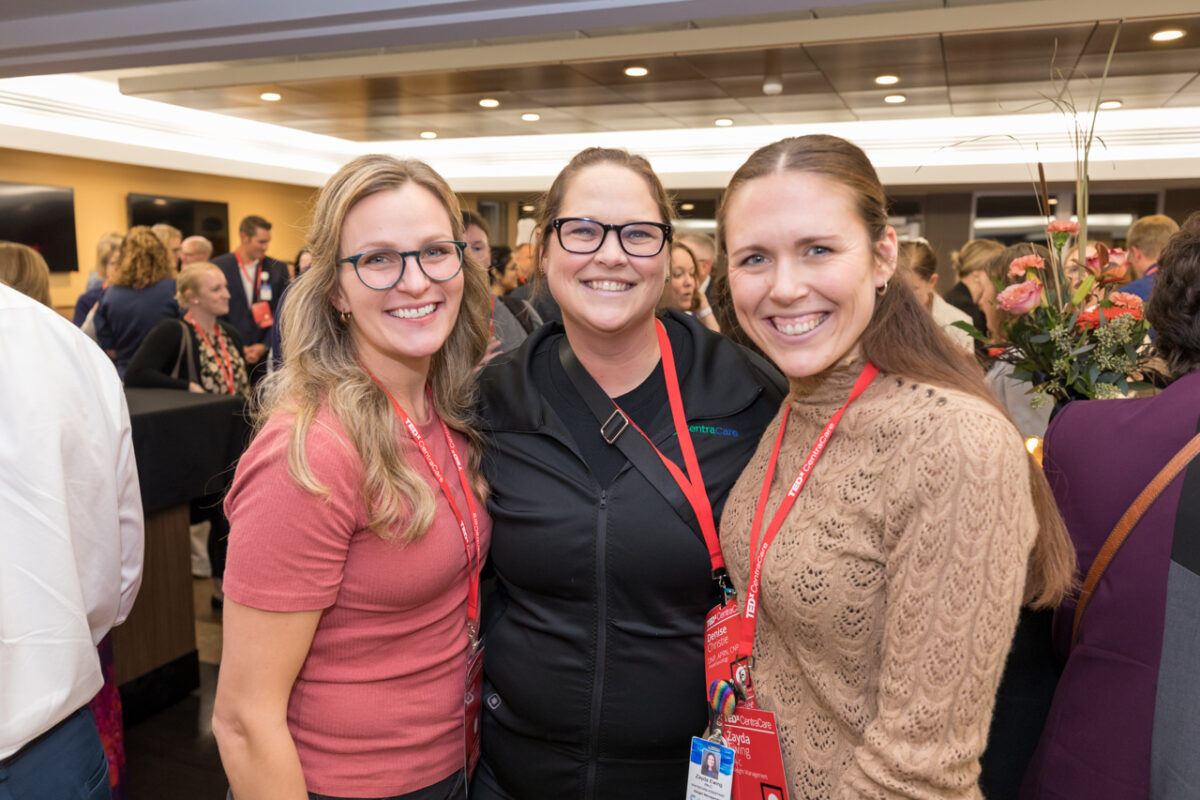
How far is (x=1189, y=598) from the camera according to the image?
1238 mm

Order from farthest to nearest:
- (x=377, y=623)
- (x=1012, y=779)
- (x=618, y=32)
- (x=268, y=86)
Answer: (x=268, y=86) < (x=618, y=32) < (x=1012, y=779) < (x=377, y=623)

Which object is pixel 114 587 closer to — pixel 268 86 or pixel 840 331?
pixel 840 331

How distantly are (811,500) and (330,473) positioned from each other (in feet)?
2.41

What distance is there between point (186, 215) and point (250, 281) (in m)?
3.88

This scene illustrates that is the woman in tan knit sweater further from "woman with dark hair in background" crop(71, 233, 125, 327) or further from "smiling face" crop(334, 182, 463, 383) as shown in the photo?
"woman with dark hair in background" crop(71, 233, 125, 327)

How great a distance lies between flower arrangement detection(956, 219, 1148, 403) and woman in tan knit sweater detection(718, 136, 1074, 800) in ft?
2.92

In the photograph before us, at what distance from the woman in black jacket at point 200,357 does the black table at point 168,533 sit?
686 mm

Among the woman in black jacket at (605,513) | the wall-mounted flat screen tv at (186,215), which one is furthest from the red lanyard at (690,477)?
the wall-mounted flat screen tv at (186,215)

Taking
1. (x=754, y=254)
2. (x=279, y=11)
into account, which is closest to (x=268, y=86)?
(x=279, y=11)

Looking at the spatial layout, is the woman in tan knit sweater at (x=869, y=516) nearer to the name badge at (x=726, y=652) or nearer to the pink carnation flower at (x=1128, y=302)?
the name badge at (x=726, y=652)

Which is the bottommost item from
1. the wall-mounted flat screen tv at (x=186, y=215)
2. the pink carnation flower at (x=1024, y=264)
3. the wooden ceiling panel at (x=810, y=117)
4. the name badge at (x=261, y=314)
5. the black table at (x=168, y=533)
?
the black table at (x=168, y=533)

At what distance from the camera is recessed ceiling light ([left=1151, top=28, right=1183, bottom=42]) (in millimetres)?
4693

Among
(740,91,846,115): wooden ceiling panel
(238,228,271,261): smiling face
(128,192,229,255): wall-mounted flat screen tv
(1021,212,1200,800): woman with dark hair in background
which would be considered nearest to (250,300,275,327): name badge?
(238,228,271,261): smiling face

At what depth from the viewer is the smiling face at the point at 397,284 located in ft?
4.87
